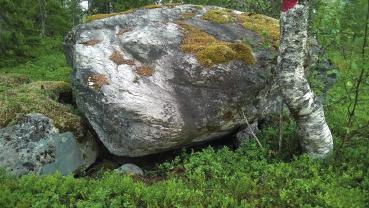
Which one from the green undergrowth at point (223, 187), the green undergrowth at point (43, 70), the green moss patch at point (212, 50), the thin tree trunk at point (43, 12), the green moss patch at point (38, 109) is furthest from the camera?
the thin tree trunk at point (43, 12)

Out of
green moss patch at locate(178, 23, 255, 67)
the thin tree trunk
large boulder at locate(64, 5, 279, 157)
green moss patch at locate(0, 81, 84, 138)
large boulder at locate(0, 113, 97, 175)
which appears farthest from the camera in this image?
the thin tree trunk

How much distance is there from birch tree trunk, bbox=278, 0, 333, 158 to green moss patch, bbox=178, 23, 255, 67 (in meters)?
1.65

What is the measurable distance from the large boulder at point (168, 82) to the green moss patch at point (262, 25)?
0.27 ft

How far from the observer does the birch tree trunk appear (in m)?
7.95

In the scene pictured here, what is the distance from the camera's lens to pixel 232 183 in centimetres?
739

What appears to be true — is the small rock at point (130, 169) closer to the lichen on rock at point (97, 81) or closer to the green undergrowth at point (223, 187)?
the green undergrowth at point (223, 187)

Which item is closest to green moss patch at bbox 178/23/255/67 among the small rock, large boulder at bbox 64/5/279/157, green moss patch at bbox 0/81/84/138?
large boulder at bbox 64/5/279/157

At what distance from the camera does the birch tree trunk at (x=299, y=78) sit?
26.1 ft

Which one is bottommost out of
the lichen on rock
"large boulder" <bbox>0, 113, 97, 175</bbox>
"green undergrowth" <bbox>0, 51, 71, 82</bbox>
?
"large boulder" <bbox>0, 113, 97, 175</bbox>

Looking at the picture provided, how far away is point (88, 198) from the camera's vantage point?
21.6ft

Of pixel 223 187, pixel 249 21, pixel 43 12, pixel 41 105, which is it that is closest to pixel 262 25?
pixel 249 21

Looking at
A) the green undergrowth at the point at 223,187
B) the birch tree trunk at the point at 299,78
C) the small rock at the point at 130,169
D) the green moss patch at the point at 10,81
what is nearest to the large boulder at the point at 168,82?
the small rock at the point at 130,169

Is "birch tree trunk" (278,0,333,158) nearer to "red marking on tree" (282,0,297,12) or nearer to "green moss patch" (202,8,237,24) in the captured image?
"red marking on tree" (282,0,297,12)

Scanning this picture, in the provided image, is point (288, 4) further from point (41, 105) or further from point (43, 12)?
point (43, 12)
